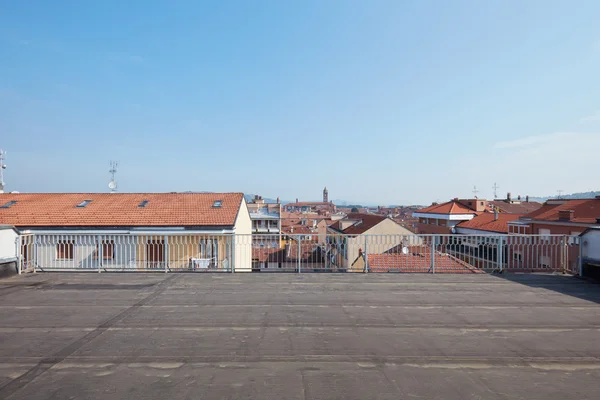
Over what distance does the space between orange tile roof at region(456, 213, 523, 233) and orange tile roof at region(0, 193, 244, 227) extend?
26932 millimetres

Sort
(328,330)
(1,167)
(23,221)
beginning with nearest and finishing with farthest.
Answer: (328,330), (23,221), (1,167)

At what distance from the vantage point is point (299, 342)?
427cm

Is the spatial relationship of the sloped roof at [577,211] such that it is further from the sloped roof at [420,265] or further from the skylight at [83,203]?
the skylight at [83,203]

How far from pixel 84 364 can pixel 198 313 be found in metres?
Answer: 1.90

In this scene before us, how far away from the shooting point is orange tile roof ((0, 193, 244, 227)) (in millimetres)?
19219

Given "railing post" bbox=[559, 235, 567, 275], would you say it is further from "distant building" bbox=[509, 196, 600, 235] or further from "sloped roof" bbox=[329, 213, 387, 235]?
"sloped roof" bbox=[329, 213, 387, 235]

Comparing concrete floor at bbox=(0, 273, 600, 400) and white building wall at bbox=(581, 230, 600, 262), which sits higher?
white building wall at bbox=(581, 230, 600, 262)

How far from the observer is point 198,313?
17.9 ft

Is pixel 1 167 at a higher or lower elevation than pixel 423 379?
higher

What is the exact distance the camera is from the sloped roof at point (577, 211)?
2603 centimetres

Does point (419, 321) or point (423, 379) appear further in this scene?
point (419, 321)

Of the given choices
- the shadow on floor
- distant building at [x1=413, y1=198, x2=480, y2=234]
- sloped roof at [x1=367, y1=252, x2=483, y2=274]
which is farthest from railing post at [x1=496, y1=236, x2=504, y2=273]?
distant building at [x1=413, y1=198, x2=480, y2=234]

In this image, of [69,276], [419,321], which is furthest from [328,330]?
[69,276]

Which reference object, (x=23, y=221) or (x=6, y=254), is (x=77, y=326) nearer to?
(x=6, y=254)
